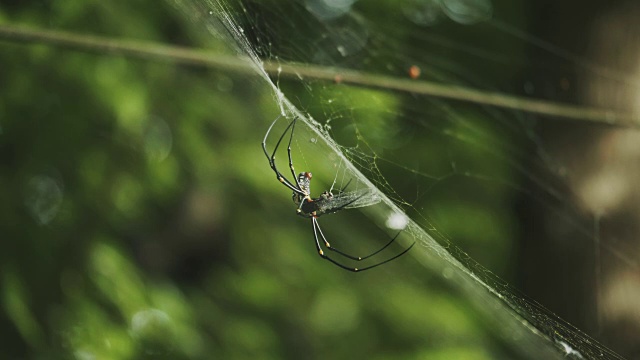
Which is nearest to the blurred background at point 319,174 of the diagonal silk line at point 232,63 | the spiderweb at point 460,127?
the spiderweb at point 460,127

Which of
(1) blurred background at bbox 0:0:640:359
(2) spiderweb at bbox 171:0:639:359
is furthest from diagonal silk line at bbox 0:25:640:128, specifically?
(1) blurred background at bbox 0:0:640:359

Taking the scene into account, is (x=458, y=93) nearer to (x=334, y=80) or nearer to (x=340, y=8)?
(x=334, y=80)

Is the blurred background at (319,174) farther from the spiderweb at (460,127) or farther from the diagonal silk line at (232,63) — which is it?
the diagonal silk line at (232,63)

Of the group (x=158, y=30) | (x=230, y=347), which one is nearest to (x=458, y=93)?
(x=158, y=30)

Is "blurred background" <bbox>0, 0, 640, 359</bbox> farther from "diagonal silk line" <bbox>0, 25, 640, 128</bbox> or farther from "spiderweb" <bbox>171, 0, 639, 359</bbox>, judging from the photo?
"diagonal silk line" <bbox>0, 25, 640, 128</bbox>

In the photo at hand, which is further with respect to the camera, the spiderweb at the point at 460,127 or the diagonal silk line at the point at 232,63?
the spiderweb at the point at 460,127

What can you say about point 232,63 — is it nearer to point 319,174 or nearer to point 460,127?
point 319,174
